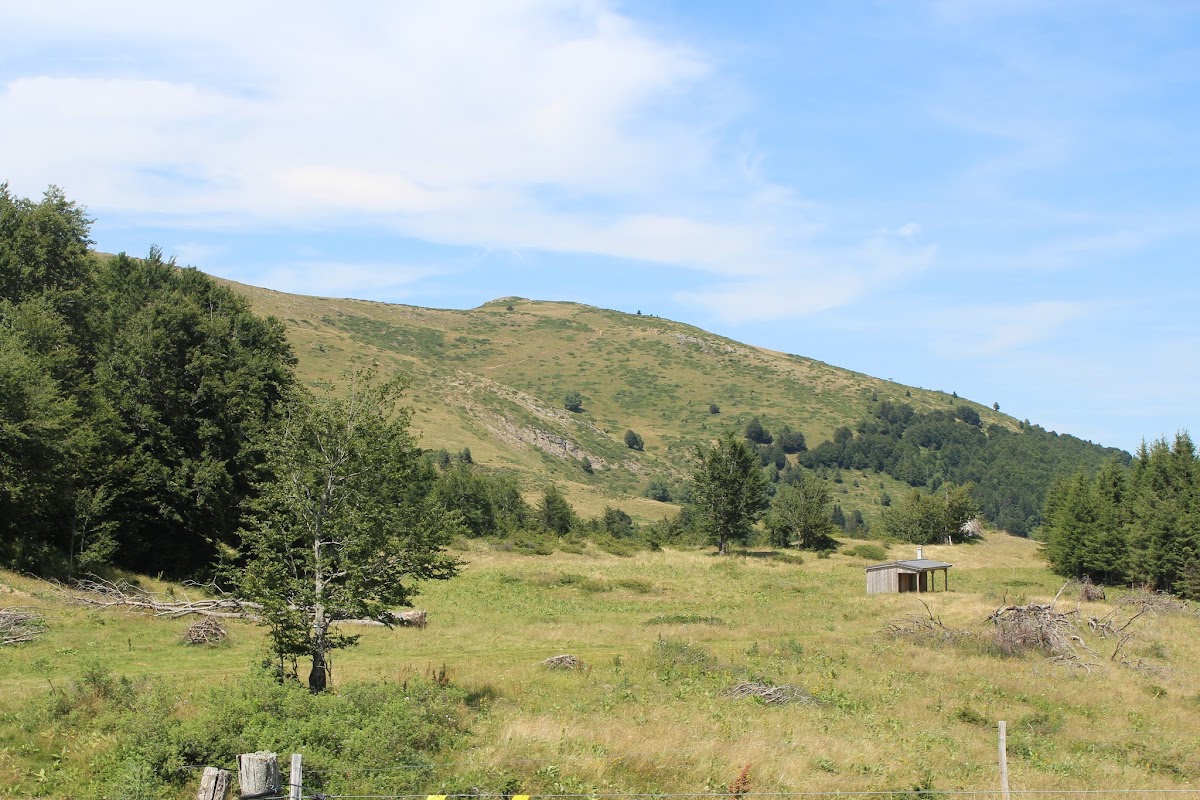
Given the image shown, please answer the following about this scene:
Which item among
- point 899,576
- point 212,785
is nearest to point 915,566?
point 899,576

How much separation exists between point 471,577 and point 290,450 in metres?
34.6

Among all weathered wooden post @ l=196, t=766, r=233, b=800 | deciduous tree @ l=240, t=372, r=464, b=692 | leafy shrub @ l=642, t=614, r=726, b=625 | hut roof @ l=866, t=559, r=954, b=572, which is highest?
deciduous tree @ l=240, t=372, r=464, b=692

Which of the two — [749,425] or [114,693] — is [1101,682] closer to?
[114,693]

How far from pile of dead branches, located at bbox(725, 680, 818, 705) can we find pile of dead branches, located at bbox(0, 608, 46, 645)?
65.4ft

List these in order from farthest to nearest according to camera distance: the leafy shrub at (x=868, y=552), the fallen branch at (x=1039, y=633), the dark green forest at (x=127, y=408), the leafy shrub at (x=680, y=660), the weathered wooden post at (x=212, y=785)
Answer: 1. the leafy shrub at (x=868, y=552)
2. the dark green forest at (x=127, y=408)
3. the fallen branch at (x=1039, y=633)
4. the leafy shrub at (x=680, y=660)
5. the weathered wooden post at (x=212, y=785)

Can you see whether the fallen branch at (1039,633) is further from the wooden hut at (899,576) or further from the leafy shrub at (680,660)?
the wooden hut at (899,576)

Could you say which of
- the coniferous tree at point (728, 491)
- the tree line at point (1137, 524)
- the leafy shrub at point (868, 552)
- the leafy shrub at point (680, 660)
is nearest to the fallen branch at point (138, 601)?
the leafy shrub at point (680, 660)

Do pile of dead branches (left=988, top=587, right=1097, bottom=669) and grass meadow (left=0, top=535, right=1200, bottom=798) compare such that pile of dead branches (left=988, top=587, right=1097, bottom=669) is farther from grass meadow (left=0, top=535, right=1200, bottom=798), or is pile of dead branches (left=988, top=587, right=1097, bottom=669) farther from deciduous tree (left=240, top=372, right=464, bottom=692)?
deciduous tree (left=240, top=372, right=464, bottom=692)

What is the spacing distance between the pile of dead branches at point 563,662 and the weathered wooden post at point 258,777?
16.3 meters

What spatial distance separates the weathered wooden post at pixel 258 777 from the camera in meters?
11.3

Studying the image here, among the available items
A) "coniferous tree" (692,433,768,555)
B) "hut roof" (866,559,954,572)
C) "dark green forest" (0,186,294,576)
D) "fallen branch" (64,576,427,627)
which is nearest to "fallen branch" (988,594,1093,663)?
"hut roof" (866,559,954,572)

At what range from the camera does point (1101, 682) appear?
28.6m

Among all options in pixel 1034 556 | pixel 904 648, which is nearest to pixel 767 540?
pixel 1034 556

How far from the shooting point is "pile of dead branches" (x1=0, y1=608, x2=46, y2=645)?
1017 inches
